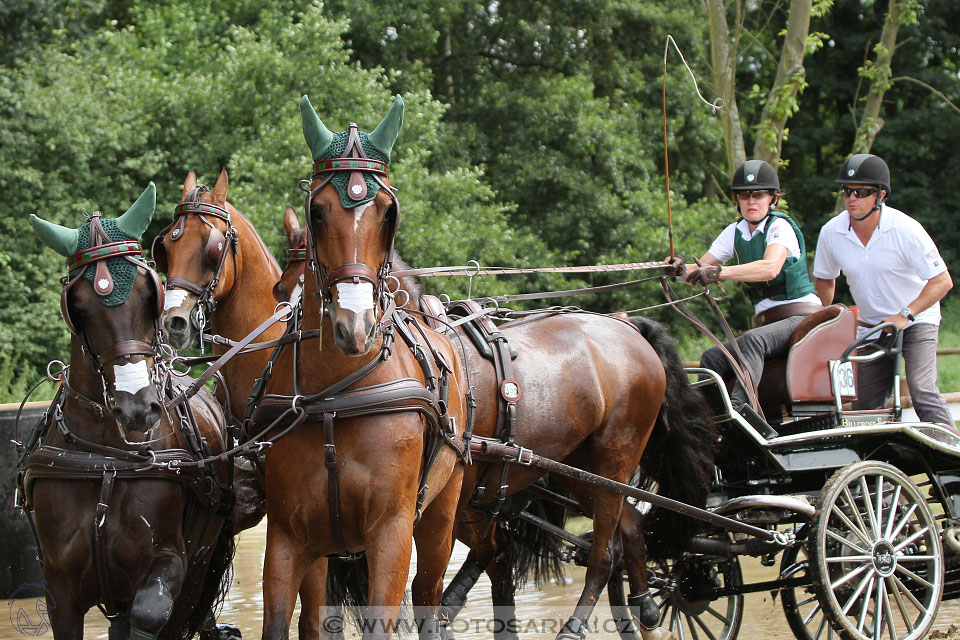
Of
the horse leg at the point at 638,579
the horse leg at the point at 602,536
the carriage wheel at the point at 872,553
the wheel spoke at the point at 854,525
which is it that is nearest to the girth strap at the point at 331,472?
the horse leg at the point at 602,536

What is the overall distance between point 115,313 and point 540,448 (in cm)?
190

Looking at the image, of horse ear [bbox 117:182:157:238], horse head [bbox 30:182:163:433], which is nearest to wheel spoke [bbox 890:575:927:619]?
horse head [bbox 30:182:163:433]

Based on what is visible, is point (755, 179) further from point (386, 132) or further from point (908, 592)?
point (386, 132)

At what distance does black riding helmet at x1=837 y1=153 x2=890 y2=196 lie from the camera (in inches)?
219

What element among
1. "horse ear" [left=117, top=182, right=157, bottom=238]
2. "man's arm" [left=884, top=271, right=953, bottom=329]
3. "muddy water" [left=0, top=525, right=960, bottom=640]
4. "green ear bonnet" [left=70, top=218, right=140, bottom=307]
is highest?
"horse ear" [left=117, top=182, right=157, bottom=238]

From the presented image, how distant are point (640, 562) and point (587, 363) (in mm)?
1095

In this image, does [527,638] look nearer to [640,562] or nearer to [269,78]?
[640,562]

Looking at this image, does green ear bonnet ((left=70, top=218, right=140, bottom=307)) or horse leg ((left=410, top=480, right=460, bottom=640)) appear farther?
horse leg ((left=410, top=480, right=460, bottom=640))

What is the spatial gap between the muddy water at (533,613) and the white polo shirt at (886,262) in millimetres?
1747

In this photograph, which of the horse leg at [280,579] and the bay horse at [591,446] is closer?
the horse leg at [280,579]

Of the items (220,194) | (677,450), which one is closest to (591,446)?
(677,450)

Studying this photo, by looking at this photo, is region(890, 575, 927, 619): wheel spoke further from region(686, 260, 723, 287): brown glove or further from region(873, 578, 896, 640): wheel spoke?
region(686, 260, 723, 287): brown glove

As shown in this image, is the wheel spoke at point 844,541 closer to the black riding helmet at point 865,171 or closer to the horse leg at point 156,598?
the black riding helmet at point 865,171

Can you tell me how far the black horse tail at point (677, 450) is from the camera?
17.3 ft
